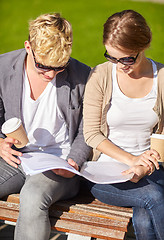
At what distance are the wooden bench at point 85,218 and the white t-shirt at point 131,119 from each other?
405 mm

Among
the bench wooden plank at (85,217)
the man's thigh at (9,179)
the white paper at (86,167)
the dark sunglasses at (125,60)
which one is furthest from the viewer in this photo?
the man's thigh at (9,179)

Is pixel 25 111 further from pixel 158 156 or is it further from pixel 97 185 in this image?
pixel 158 156

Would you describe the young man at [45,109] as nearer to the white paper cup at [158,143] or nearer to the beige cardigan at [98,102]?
the beige cardigan at [98,102]

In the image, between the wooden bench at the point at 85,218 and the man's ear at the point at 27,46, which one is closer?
the wooden bench at the point at 85,218

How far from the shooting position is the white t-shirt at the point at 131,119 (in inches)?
122

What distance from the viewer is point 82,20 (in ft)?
32.6

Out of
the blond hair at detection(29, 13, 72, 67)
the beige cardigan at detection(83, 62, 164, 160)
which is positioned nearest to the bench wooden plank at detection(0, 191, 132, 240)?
the beige cardigan at detection(83, 62, 164, 160)

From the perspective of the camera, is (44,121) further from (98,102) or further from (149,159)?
(149,159)

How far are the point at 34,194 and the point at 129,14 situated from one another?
134cm

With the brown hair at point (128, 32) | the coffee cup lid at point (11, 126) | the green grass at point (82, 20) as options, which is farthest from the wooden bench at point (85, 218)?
the green grass at point (82, 20)

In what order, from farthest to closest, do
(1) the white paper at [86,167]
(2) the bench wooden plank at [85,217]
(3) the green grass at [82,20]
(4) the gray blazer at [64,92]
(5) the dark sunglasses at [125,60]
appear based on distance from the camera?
(3) the green grass at [82,20] < (4) the gray blazer at [64,92] < (5) the dark sunglasses at [125,60] < (2) the bench wooden plank at [85,217] < (1) the white paper at [86,167]

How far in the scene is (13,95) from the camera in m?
3.12

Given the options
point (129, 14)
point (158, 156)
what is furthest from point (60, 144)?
point (129, 14)

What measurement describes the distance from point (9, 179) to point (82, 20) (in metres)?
7.42
